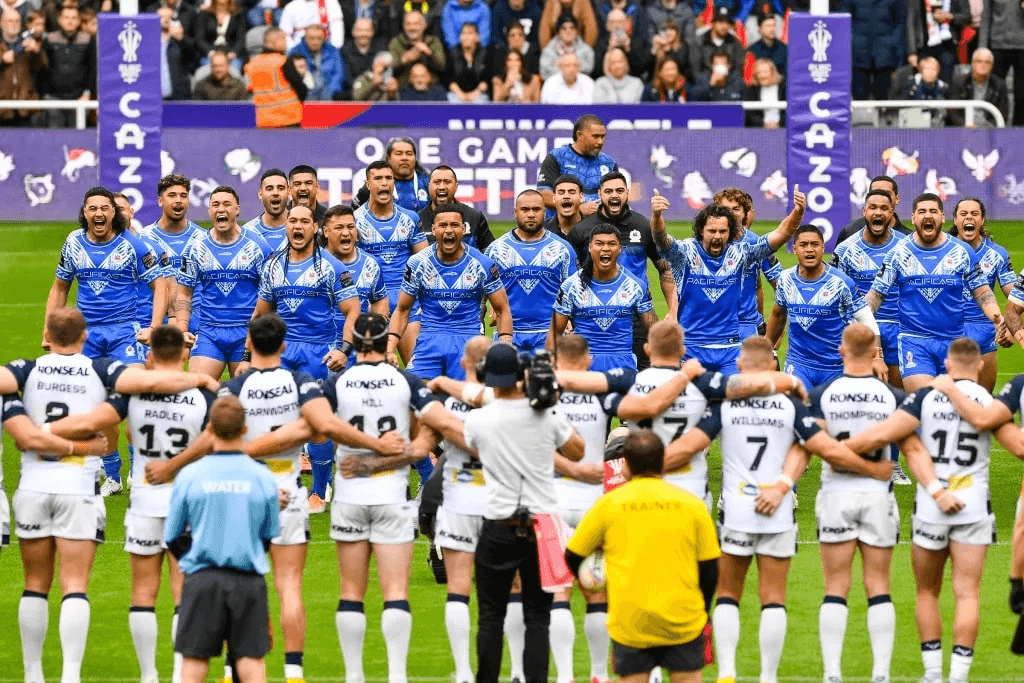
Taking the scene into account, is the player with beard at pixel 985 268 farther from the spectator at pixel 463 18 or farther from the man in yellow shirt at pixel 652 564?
the spectator at pixel 463 18

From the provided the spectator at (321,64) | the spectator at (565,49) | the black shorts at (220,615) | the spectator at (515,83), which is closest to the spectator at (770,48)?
the spectator at (565,49)

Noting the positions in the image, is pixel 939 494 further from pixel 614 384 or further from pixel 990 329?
pixel 990 329

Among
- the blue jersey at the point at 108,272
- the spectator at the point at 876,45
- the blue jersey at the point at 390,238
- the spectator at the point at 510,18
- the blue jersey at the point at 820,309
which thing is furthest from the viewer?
the spectator at the point at 510,18

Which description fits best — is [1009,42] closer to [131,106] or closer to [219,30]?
[219,30]

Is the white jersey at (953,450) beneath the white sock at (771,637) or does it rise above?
above

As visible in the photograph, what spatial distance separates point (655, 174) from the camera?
2548 centimetres

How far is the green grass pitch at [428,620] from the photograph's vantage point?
11.6 metres

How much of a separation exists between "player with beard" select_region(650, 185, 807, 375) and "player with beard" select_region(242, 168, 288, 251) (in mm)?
3002

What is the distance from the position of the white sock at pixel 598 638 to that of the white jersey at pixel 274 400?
1861mm

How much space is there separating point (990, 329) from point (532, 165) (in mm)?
10401

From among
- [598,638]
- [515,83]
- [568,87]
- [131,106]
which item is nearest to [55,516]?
[598,638]

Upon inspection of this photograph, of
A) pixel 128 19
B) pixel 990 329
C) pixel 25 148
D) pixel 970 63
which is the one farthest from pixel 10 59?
pixel 990 329

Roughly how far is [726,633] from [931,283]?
548 centimetres

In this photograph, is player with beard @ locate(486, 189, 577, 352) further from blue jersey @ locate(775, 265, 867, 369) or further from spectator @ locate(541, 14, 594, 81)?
spectator @ locate(541, 14, 594, 81)
